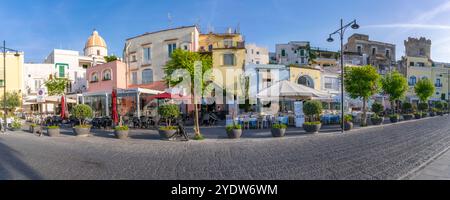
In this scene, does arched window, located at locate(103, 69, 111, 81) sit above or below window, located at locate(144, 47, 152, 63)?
below

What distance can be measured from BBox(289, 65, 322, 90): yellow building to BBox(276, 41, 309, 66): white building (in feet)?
46.5

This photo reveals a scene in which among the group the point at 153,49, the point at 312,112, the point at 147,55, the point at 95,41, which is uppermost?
the point at 95,41

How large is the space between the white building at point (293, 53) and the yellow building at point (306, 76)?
14.2m

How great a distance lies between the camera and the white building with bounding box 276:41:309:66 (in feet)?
150

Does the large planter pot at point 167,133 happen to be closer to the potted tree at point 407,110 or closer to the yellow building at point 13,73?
the potted tree at point 407,110

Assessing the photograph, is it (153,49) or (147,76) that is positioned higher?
(153,49)

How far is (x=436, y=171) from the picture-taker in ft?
17.7

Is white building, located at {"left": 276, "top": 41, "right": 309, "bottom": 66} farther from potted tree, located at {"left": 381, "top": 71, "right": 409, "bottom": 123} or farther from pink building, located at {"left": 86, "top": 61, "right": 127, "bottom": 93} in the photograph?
pink building, located at {"left": 86, "top": 61, "right": 127, "bottom": 93}

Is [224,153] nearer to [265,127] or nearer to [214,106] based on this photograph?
[265,127]

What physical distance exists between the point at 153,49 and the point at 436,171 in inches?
1122

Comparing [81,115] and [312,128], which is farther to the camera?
[81,115]

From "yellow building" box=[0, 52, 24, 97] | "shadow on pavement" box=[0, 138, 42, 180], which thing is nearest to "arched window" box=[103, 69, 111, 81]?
"yellow building" box=[0, 52, 24, 97]

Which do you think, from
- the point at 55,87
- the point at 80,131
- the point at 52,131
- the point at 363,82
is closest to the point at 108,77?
the point at 55,87

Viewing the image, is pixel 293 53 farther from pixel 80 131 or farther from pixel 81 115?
pixel 80 131
